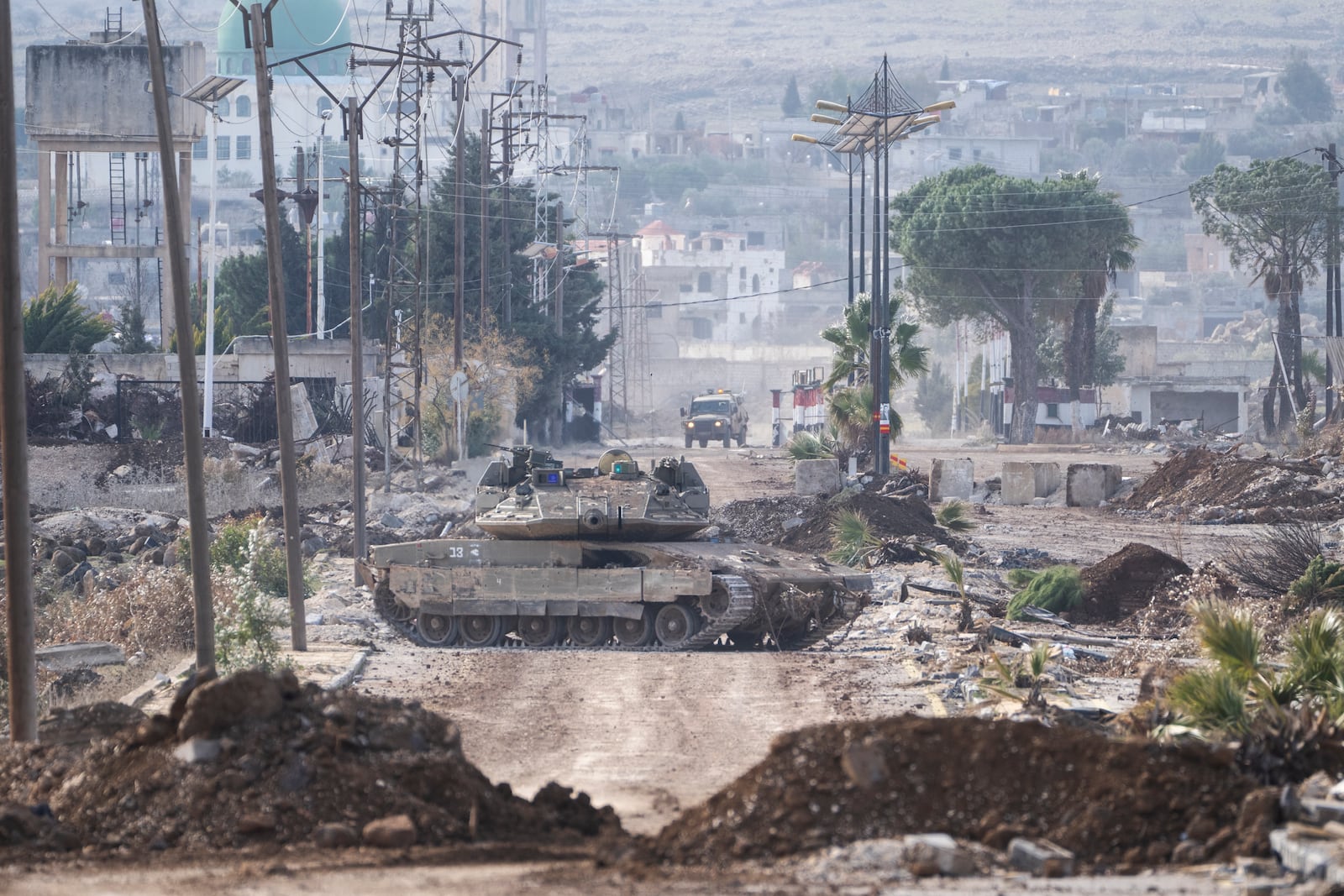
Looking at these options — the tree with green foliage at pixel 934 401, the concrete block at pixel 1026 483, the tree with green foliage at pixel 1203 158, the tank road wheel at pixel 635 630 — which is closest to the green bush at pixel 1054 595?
the tank road wheel at pixel 635 630

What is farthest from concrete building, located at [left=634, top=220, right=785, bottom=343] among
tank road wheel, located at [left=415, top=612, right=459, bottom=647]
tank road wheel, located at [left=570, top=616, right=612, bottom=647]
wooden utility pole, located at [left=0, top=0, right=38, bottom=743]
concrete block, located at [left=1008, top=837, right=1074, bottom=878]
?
concrete block, located at [left=1008, top=837, right=1074, bottom=878]

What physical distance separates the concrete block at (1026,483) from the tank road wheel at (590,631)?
2115cm

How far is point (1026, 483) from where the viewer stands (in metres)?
41.1

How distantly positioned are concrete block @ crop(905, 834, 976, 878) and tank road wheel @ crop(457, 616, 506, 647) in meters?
13.4

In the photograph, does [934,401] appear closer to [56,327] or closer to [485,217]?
[485,217]

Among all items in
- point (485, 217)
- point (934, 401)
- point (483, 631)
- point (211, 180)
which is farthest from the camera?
point (934, 401)

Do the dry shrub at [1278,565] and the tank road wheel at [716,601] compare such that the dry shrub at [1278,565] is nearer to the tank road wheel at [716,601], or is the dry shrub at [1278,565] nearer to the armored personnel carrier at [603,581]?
the armored personnel carrier at [603,581]

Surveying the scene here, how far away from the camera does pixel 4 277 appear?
41.4 ft

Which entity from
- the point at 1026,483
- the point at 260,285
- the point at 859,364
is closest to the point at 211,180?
the point at 859,364

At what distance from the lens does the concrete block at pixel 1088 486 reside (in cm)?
3953

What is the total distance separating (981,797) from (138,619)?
45.5ft

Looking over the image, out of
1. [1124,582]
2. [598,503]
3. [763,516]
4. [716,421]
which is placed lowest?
[716,421]

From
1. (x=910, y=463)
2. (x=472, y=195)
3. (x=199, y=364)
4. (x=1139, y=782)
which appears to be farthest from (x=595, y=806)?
(x=472, y=195)

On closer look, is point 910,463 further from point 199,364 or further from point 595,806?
point 595,806
